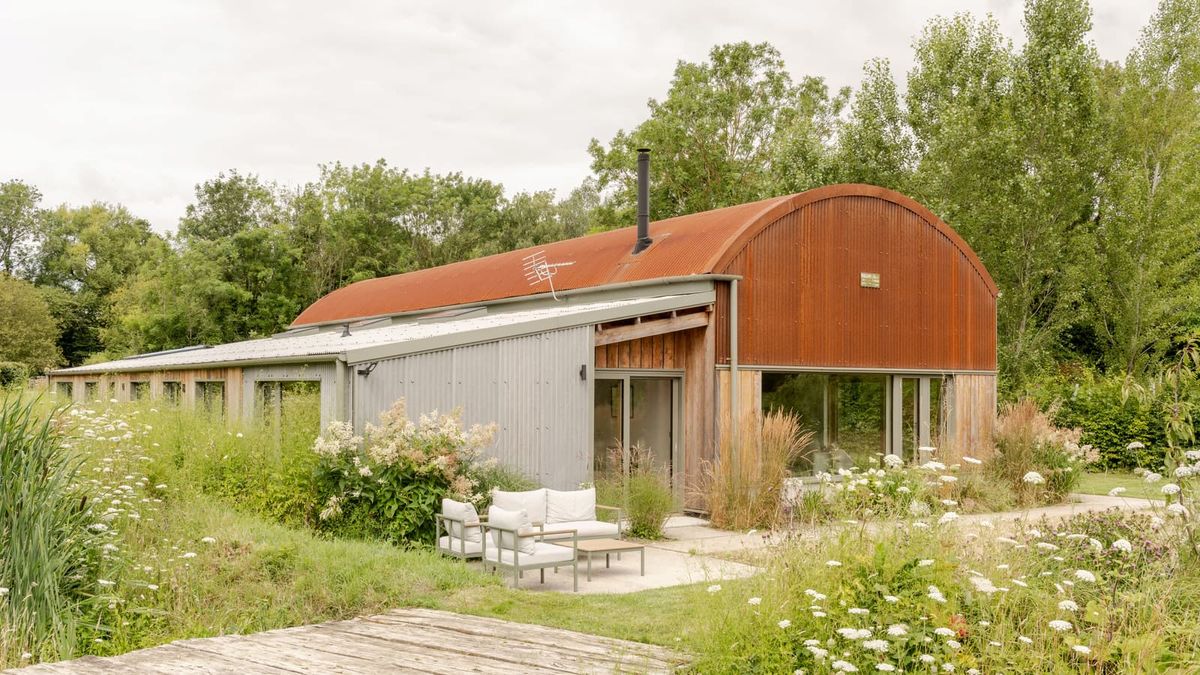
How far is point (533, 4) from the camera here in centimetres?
1716

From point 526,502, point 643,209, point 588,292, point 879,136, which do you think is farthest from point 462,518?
point 879,136

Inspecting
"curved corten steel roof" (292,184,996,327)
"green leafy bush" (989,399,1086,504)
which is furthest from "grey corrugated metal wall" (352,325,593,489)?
"green leafy bush" (989,399,1086,504)

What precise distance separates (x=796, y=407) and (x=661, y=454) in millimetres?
2181

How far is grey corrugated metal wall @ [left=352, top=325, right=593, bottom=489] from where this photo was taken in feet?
35.1

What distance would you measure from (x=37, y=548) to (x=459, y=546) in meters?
3.80

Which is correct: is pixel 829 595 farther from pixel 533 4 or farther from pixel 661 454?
pixel 533 4

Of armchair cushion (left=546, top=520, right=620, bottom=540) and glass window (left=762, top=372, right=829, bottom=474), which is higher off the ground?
glass window (left=762, top=372, right=829, bottom=474)

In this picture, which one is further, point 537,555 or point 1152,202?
point 1152,202

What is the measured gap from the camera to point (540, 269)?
61.0 feet

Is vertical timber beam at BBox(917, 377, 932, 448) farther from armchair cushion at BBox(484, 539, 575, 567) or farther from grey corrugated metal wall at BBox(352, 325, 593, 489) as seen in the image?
armchair cushion at BBox(484, 539, 575, 567)

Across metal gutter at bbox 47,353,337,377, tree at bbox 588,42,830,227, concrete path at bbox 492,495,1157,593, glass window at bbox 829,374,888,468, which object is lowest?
concrete path at bbox 492,495,1157,593

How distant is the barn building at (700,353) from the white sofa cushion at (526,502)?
1.36 metres

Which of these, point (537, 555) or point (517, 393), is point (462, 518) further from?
point (517, 393)

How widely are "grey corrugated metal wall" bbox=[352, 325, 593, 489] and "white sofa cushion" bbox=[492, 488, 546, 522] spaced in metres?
1.33
